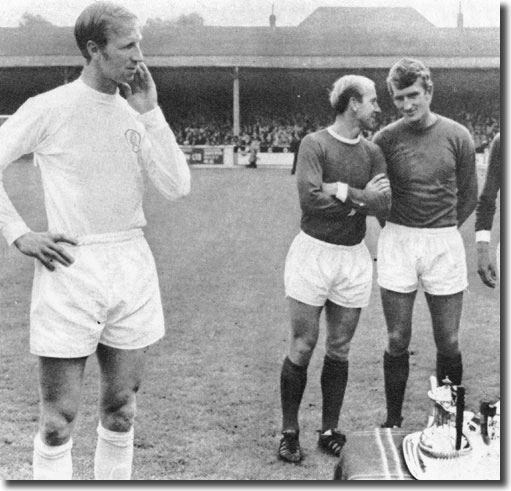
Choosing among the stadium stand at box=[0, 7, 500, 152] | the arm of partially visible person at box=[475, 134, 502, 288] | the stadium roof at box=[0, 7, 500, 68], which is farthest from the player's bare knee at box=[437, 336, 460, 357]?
the stadium roof at box=[0, 7, 500, 68]

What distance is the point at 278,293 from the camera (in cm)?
660

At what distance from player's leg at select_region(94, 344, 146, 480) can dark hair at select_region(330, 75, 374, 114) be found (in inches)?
54.5

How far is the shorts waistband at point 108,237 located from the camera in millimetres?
2459

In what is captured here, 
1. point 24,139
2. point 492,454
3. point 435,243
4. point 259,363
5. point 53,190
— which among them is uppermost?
point 24,139

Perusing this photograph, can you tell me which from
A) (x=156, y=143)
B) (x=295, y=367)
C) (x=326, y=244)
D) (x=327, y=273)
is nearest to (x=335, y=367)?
(x=295, y=367)

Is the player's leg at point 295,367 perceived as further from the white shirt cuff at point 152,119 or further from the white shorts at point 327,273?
the white shirt cuff at point 152,119

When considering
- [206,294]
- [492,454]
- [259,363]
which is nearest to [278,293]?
[206,294]

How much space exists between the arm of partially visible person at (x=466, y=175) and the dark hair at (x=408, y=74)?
1.14ft

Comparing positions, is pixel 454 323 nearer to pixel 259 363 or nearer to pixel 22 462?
pixel 259 363

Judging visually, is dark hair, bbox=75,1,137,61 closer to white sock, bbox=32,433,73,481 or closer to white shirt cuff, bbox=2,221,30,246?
white shirt cuff, bbox=2,221,30,246

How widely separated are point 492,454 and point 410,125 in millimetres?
1514

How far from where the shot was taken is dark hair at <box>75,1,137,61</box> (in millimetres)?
2354

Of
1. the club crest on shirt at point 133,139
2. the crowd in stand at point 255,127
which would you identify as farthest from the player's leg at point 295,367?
the crowd in stand at point 255,127

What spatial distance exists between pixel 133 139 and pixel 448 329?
5.74ft
